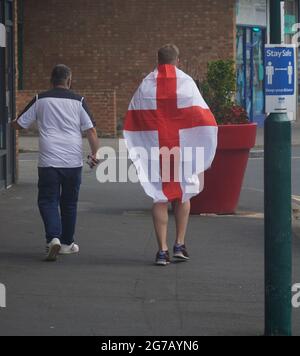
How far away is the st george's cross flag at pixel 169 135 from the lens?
9.38 m

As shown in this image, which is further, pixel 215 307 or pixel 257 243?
pixel 257 243

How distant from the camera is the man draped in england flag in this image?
30.8ft

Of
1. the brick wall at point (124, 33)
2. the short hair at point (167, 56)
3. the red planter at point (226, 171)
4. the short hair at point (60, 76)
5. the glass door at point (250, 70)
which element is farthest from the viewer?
the glass door at point (250, 70)

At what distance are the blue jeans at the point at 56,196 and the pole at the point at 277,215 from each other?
3.43 metres

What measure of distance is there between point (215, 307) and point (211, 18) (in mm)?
21950

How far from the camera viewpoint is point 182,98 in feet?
30.8

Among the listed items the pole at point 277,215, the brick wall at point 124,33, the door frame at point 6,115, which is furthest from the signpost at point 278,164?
the brick wall at point 124,33

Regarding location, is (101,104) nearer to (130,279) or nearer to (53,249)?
(53,249)

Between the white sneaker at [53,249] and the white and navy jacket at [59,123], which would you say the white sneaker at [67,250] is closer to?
the white sneaker at [53,249]

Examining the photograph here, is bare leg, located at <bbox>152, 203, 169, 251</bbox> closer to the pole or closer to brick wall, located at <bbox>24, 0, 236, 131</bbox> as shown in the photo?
the pole

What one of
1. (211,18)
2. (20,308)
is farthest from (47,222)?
(211,18)

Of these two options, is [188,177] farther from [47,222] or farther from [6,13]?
[6,13]

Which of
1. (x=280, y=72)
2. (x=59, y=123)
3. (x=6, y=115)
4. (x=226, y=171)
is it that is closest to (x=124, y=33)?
(x=6, y=115)

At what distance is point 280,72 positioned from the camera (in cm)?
658
